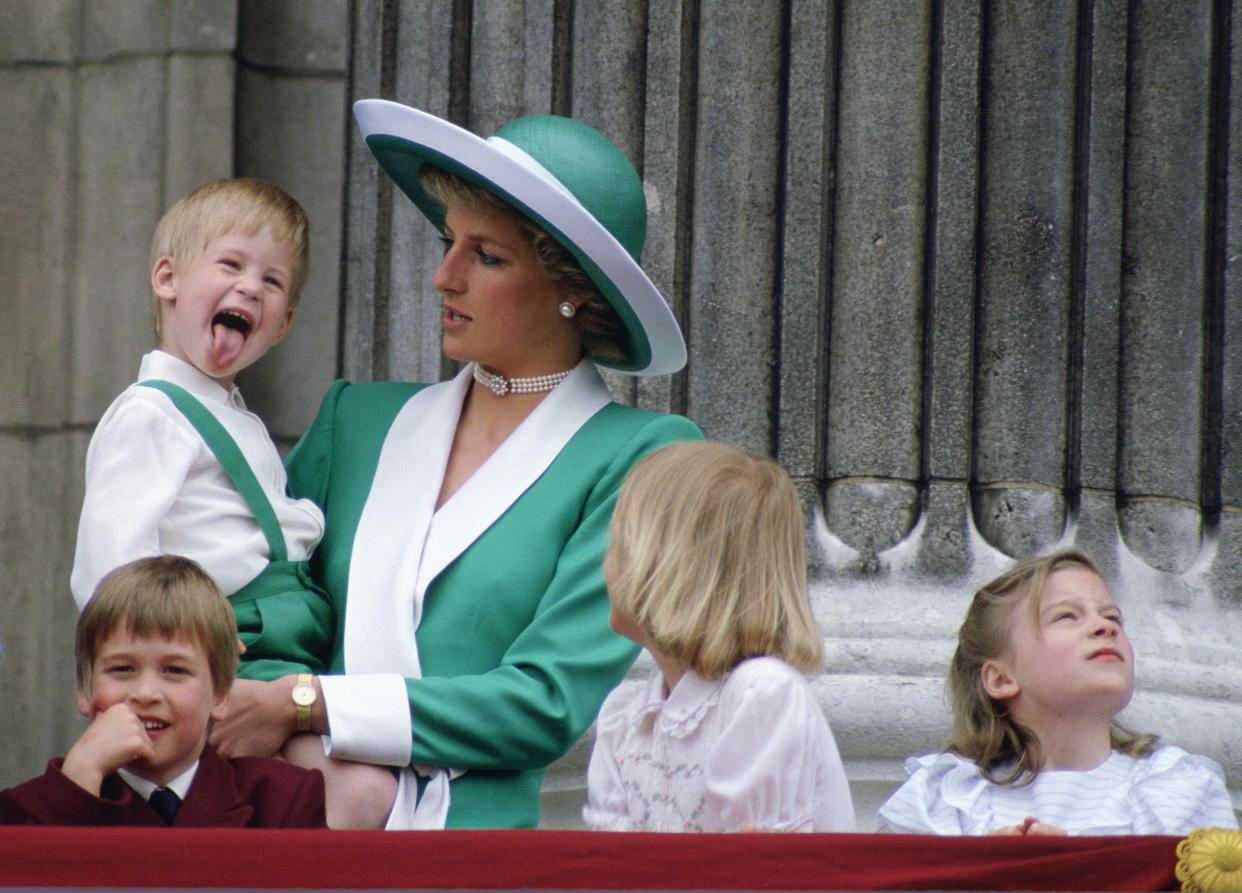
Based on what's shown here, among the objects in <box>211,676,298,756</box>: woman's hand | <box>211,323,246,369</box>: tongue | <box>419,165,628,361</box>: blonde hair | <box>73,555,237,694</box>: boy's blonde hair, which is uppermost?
<box>419,165,628,361</box>: blonde hair

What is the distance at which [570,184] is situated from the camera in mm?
3104

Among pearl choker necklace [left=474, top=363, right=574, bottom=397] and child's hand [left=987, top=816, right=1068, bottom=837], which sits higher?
pearl choker necklace [left=474, top=363, right=574, bottom=397]

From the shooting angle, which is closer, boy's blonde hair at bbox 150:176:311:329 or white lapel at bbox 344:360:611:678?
white lapel at bbox 344:360:611:678

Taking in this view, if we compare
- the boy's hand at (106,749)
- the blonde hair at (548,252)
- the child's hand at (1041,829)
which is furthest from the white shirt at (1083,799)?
the boy's hand at (106,749)

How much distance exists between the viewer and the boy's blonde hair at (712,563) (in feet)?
8.71

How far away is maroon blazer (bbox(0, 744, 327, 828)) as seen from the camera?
251 cm

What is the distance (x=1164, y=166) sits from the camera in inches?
151

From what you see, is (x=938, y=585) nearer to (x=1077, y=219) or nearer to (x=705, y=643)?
(x=1077, y=219)

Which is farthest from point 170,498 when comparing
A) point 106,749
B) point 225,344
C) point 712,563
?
point 712,563

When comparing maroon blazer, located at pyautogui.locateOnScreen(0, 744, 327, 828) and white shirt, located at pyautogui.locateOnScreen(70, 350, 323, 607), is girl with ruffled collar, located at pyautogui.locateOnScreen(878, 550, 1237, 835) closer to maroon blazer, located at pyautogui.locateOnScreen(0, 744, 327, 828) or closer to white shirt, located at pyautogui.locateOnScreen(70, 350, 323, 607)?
maroon blazer, located at pyautogui.locateOnScreen(0, 744, 327, 828)

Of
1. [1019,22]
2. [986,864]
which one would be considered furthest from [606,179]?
[986,864]

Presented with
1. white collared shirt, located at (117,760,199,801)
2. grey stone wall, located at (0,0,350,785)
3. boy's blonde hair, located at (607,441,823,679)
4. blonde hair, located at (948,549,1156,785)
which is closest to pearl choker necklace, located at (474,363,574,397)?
boy's blonde hair, located at (607,441,823,679)

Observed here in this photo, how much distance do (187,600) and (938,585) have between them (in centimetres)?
150

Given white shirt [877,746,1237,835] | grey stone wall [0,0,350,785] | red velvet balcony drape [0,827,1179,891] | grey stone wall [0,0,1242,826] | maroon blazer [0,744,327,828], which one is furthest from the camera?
grey stone wall [0,0,350,785]
